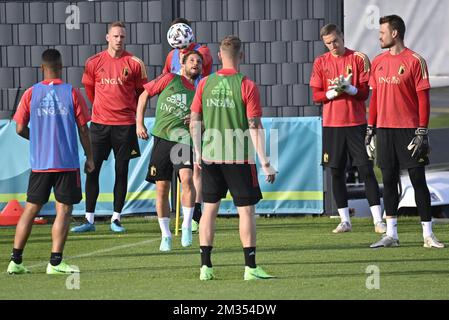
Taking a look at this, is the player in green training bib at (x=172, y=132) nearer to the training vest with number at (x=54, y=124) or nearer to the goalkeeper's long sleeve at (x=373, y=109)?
the goalkeeper's long sleeve at (x=373, y=109)

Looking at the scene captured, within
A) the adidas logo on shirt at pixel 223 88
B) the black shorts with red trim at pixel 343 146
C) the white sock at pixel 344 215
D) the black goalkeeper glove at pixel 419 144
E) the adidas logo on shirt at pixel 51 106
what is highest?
the adidas logo on shirt at pixel 223 88

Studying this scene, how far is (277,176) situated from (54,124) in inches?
275

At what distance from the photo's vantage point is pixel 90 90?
16.7 m

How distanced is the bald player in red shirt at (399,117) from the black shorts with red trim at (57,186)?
3.45 meters

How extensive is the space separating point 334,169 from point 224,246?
2246 mm

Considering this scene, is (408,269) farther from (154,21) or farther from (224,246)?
(154,21)

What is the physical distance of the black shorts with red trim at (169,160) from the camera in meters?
13.8

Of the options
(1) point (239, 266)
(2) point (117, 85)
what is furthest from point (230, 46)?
(2) point (117, 85)

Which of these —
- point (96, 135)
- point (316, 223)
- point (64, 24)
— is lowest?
point (316, 223)

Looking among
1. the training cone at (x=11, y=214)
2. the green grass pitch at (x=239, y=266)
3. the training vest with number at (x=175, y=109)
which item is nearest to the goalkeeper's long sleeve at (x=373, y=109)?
the green grass pitch at (x=239, y=266)

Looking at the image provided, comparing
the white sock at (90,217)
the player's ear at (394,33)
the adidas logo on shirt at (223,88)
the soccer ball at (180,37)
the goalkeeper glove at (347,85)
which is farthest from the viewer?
the white sock at (90,217)
